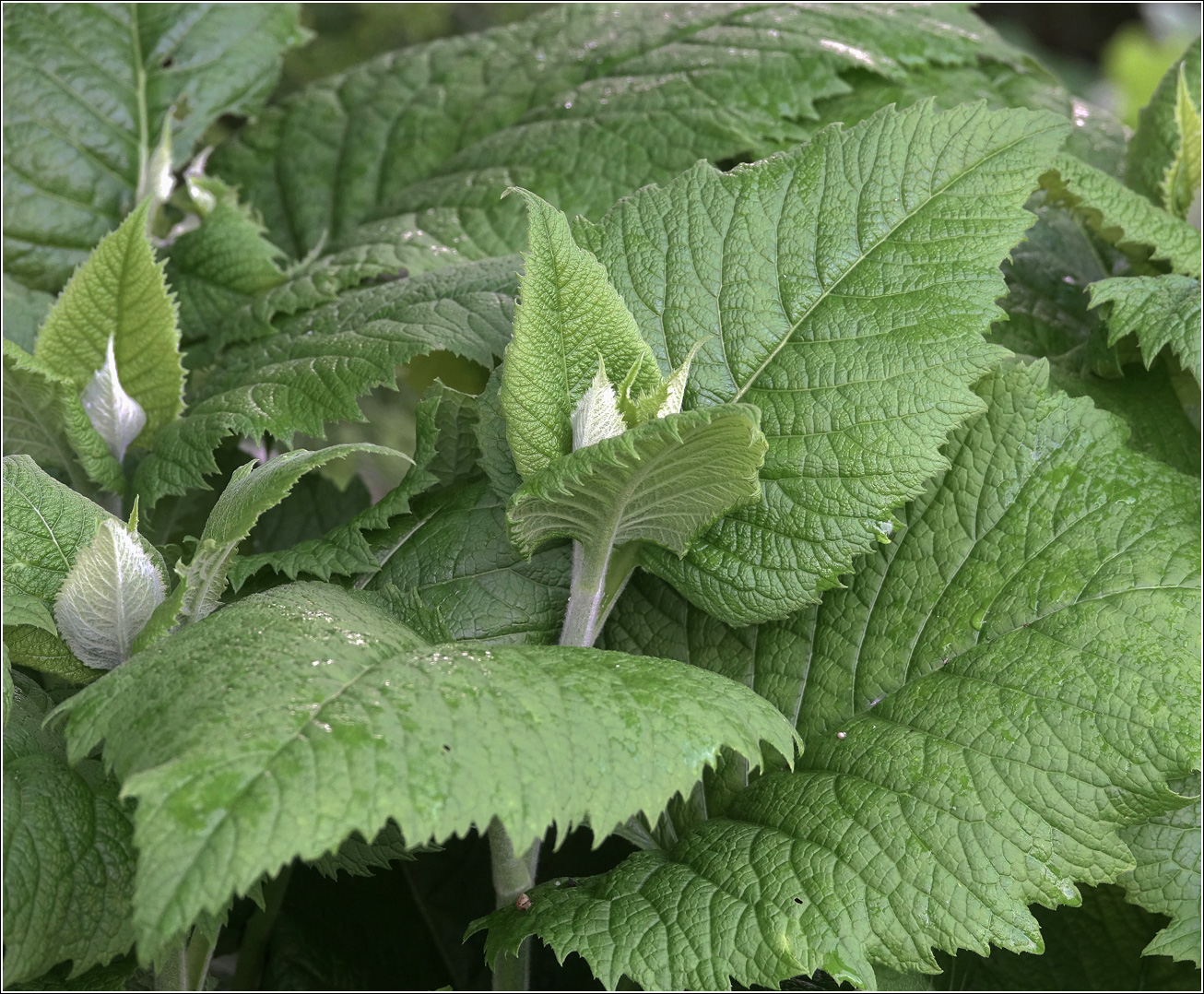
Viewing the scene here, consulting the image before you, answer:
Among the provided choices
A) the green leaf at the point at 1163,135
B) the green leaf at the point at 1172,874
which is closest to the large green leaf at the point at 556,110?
the green leaf at the point at 1163,135

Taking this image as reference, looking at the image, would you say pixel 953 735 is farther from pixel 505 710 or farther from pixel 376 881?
pixel 376 881

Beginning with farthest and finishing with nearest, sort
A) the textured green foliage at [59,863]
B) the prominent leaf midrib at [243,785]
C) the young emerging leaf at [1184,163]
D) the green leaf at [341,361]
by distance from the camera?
1. the young emerging leaf at [1184,163]
2. the green leaf at [341,361]
3. the textured green foliage at [59,863]
4. the prominent leaf midrib at [243,785]

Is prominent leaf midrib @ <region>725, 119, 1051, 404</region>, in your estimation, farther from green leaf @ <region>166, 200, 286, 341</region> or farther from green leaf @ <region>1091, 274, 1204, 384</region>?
green leaf @ <region>166, 200, 286, 341</region>

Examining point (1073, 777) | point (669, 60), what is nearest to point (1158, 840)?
point (1073, 777)

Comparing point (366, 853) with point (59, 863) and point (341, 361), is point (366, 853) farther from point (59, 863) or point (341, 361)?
point (341, 361)

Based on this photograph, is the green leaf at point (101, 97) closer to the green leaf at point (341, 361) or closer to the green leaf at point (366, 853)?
the green leaf at point (341, 361)

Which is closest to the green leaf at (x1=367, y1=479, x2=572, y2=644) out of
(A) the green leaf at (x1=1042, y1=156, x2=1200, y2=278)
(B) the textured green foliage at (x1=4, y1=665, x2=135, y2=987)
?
(B) the textured green foliage at (x1=4, y1=665, x2=135, y2=987)
